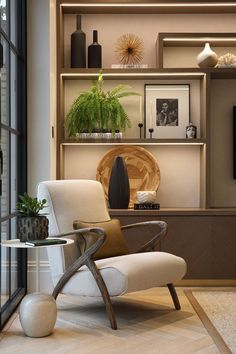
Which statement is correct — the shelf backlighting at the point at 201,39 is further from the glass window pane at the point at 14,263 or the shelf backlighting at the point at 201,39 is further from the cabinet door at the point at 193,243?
the glass window pane at the point at 14,263

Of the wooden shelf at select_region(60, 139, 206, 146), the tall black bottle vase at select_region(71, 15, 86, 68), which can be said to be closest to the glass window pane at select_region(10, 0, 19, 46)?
the tall black bottle vase at select_region(71, 15, 86, 68)

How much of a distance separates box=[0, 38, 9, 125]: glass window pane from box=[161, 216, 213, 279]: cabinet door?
1.70 m

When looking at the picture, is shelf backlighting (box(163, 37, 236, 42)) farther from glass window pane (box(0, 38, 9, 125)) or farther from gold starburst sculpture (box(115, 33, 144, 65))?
glass window pane (box(0, 38, 9, 125))

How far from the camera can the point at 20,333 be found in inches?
127

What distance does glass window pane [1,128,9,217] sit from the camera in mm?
3570

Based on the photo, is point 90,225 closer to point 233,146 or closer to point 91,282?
point 91,282

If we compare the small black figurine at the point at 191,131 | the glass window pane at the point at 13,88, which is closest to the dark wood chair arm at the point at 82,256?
the glass window pane at the point at 13,88

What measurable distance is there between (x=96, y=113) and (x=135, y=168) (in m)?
0.63

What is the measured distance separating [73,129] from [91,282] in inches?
74.7

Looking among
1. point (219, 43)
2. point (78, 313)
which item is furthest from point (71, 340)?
point (219, 43)

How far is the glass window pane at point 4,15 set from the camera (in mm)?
3594

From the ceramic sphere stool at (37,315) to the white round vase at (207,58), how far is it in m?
2.66

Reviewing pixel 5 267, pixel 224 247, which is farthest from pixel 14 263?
pixel 224 247

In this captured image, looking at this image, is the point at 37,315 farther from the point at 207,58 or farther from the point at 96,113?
the point at 207,58
